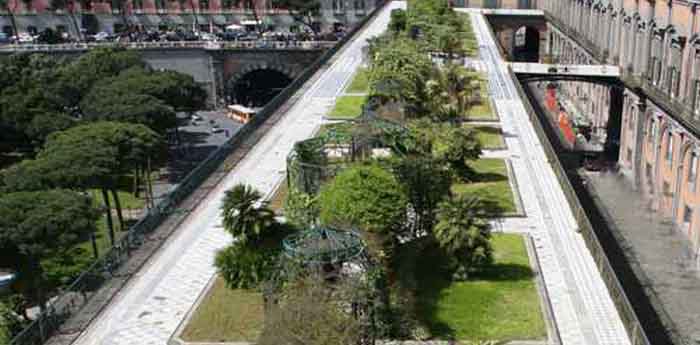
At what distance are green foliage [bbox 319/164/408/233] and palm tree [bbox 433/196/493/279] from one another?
2.00m

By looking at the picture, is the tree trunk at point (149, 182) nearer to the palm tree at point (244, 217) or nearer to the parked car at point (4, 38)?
the palm tree at point (244, 217)

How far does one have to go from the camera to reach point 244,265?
30.5 metres

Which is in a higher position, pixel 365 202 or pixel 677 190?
pixel 365 202

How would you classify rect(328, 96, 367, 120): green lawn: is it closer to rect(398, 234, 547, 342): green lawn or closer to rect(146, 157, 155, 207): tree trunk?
rect(146, 157, 155, 207): tree trunk

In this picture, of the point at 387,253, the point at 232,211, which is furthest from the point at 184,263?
the point at 387,253

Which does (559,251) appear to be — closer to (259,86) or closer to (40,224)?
(40,224)

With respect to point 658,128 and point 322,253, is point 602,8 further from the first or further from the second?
point 322,253

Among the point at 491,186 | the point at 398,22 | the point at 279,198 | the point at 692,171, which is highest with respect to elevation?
the point at 398,22

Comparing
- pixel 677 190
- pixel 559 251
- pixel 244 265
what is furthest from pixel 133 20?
pixel 559 251

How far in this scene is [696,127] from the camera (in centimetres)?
4803

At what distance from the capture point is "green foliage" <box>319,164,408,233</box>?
2880 cm

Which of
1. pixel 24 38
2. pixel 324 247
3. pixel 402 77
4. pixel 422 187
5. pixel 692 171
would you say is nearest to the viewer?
pixel 324 247

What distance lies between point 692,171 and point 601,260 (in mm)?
20937

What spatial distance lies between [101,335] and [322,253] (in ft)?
26.1
